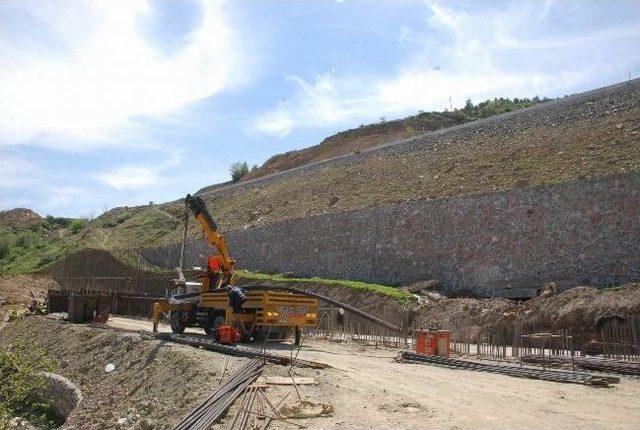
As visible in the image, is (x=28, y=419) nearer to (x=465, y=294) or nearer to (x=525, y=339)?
(x=525, y=339)

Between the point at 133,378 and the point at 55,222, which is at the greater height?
the point at 55,222

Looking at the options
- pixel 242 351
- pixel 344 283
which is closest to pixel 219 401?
pixel 242 351

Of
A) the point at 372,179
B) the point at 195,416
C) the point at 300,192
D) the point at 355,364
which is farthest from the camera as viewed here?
the point at 300,192

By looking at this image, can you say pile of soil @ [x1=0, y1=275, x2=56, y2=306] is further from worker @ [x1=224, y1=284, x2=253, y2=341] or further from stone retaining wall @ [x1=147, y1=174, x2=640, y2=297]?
worker @ [x1=224, y1=284, x2=253, y2=341]

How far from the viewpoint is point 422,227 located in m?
27.4

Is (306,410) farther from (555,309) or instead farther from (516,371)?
(555,309)

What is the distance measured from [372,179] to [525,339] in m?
23.8

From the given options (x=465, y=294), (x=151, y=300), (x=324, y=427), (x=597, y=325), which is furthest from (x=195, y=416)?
(x=151, y=300)

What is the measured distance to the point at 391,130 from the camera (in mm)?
62844

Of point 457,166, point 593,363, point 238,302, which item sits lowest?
point 593,363

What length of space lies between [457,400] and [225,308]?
26.6 ft

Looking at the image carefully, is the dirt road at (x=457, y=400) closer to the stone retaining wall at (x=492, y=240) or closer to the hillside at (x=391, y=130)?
the stone retaining wall at (x=492, y=240)

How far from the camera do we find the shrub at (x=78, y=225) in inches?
2798

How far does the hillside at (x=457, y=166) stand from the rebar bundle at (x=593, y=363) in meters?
11.1
